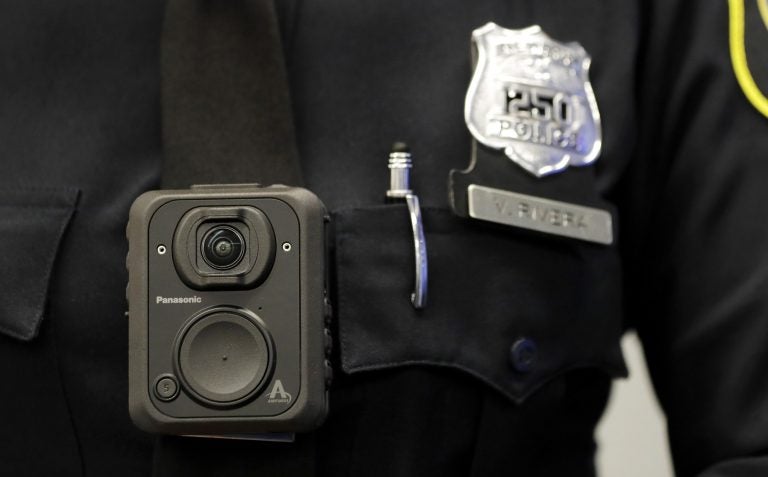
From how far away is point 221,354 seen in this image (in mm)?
665

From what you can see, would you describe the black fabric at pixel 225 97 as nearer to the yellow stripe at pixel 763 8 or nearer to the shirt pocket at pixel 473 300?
the shirt pocket at pixel 473 300

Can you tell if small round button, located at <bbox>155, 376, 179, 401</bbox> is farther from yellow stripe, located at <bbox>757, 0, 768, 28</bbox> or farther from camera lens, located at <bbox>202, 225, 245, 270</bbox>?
yellow stripe, located at <bbox>757, 0, 768, 28</bbox>

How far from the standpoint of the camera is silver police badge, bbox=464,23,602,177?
79 centimetres

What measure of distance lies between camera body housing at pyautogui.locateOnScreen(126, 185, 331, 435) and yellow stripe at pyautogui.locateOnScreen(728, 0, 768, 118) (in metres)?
0.32

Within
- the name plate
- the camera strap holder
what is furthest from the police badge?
the camera strap holder

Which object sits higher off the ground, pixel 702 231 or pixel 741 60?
pixel 741 60

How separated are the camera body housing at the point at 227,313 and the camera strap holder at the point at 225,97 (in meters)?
0.07

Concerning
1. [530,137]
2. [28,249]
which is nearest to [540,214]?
[530,137]

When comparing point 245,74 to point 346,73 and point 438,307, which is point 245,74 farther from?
point 438,307

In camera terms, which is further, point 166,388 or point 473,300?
point 473,300

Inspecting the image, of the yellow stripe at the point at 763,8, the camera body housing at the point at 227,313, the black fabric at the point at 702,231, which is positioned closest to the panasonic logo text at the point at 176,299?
the camera body housing at the point at 227,313

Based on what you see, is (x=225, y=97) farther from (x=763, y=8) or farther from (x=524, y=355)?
(x=763, y=8)

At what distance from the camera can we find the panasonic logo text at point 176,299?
669 millimetres

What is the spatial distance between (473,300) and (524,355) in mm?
48
